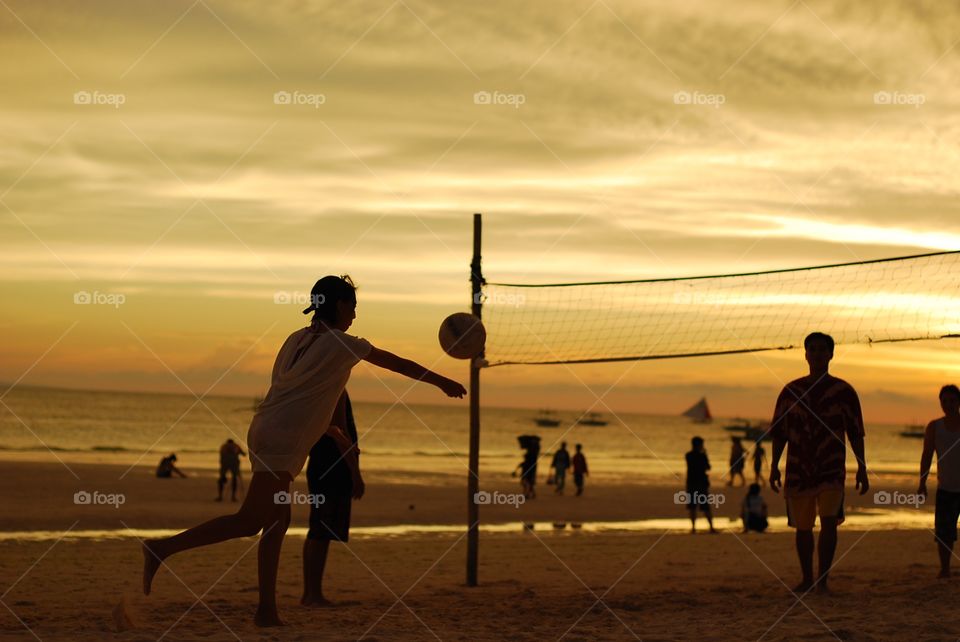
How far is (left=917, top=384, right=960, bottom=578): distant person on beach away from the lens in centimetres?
809

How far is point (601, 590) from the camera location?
28.0 ft

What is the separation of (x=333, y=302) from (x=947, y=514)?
5503 mm

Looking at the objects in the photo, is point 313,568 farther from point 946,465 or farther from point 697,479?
point 697,479

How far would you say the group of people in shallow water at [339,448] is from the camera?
5.26m

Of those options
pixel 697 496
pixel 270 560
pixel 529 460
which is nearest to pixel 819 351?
pixel 270 560

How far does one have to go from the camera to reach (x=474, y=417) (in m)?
8.82

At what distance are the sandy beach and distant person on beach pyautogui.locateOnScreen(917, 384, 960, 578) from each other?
374mm

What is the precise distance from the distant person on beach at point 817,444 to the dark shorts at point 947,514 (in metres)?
1.45

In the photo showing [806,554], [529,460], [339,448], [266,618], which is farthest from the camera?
[529,460]

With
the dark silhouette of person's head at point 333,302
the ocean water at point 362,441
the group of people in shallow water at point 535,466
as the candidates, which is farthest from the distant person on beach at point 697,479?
the ocean water at point 362,441

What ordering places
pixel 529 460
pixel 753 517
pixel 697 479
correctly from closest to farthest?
pixel 697 479 < pixel 753 517 < pixel 529 460

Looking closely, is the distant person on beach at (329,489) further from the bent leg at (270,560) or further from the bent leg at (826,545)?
the bent leg at (826,545)

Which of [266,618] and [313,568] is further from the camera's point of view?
[313,568]

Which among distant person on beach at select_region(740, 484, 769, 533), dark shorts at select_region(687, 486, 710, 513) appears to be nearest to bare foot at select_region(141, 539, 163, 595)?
dark shorts at select_region(687, 486, 710, 513)
